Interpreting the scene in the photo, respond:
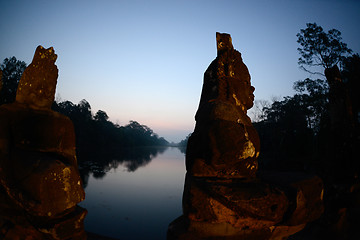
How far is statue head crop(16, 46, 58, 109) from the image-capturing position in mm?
1903

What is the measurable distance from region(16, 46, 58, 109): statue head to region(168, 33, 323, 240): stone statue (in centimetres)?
160

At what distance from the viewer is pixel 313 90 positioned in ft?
59.7

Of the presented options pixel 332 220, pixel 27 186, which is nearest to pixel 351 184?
pixel 332 220

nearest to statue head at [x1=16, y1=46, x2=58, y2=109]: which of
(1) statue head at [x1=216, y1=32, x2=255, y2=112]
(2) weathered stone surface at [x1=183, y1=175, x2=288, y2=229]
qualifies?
(2) weathered stone surface at [x1=183, y1=175, x2=288, y2=229]

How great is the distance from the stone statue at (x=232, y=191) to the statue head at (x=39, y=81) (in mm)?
1602

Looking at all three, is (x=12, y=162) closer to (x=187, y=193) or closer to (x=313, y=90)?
(x=187, y=193)

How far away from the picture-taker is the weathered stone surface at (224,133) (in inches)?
65.5

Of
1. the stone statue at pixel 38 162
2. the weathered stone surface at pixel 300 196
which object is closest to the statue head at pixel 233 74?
the weathered stone surface at pixel 300 196

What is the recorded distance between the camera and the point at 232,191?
158 cm

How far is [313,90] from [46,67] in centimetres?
2167

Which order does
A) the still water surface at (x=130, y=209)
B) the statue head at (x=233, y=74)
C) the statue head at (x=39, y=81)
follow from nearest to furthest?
the statue head at (x=39, y=81) < the statue head at (x=233, y=74) < the still water surface at (x=130, y=209)

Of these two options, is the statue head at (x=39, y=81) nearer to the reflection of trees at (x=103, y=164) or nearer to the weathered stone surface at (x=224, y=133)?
the weathered stone surface at (x=224, y=133)

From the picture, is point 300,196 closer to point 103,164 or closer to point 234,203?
point 234,203

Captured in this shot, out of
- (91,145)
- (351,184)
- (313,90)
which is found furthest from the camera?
(91,145)
